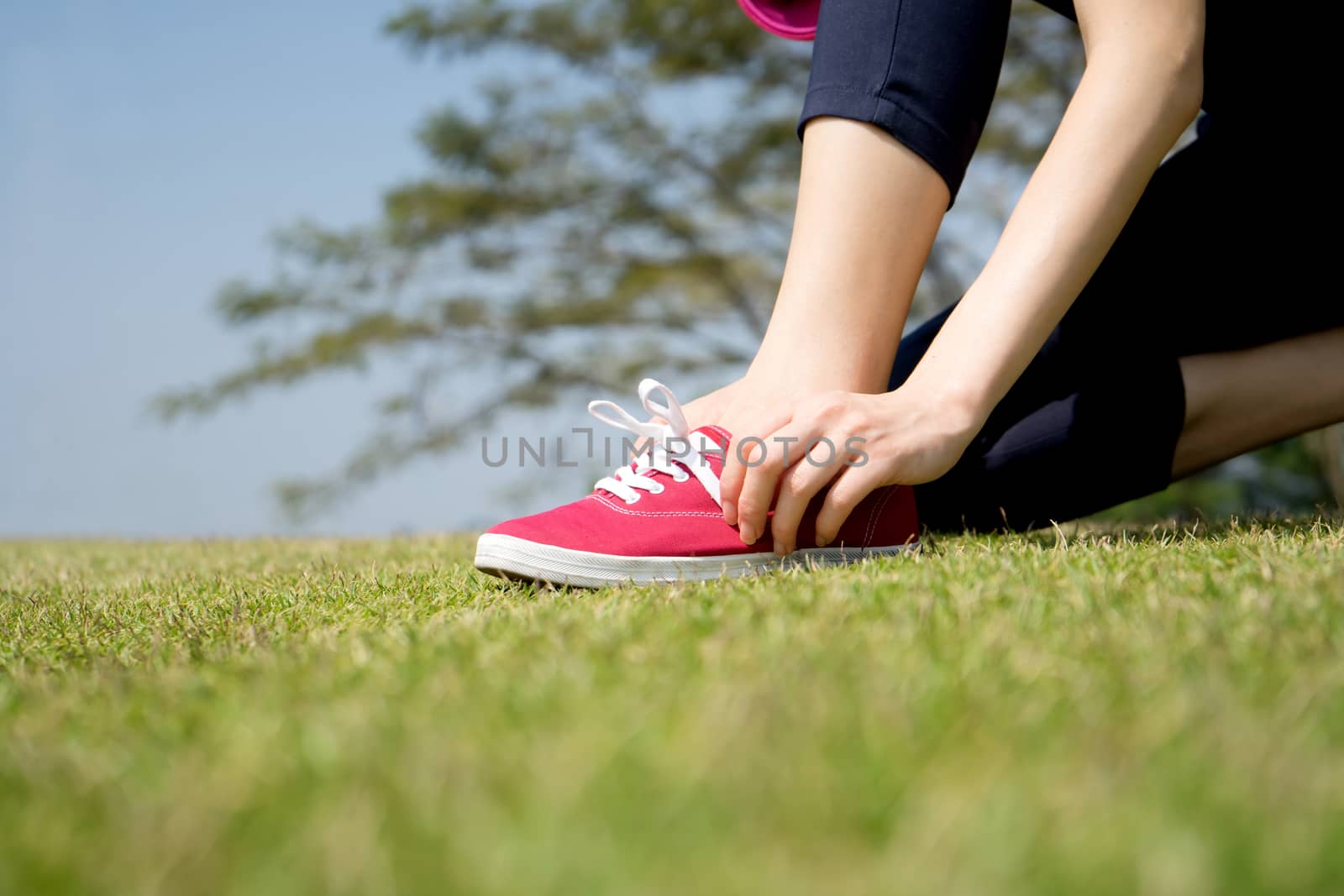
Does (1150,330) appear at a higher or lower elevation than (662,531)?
higher

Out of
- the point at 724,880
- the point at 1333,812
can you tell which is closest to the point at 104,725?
the point at 724,880

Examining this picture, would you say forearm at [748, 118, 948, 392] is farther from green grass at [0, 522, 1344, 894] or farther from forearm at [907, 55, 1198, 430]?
green grass at [0, 522, 1344, 894]

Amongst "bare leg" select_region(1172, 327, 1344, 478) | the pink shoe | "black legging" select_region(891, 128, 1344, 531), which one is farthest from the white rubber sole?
"bare leg" select_region(1172, 327, 1344, 478)

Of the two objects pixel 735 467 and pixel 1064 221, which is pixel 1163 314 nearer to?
pixel 1064 221

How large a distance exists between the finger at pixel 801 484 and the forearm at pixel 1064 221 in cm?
17

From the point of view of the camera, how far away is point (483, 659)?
843mm

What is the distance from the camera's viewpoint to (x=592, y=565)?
1.32 metres

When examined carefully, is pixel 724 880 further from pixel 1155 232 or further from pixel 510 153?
pixel 510 153

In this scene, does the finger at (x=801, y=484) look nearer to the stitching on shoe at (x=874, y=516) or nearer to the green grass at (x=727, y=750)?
the stitching on shoe at (x=874, y=516)

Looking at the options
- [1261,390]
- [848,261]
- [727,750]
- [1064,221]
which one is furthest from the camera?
[1261,390]

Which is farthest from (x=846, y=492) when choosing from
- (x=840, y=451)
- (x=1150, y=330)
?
(x=1150, y=330)

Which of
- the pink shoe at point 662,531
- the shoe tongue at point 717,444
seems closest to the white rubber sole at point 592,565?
the pink shoe at point 662,531

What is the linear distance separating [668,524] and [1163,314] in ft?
3.67

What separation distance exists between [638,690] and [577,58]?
32.6ft
